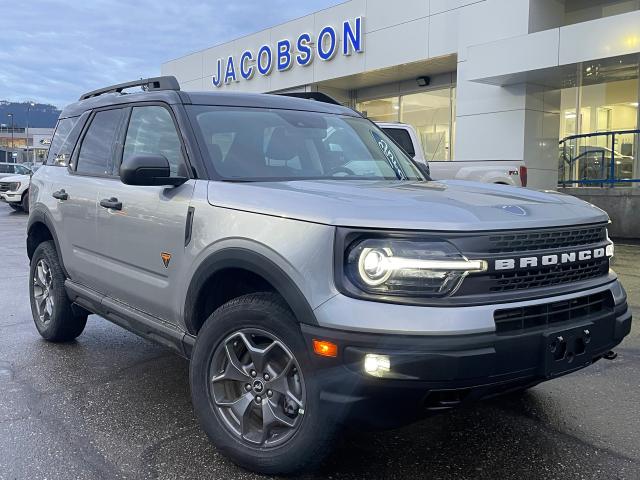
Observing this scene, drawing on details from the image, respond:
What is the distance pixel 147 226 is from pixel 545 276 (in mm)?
2198

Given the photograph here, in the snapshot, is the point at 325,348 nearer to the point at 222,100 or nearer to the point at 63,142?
the point at 222,100

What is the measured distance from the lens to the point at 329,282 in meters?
2.48

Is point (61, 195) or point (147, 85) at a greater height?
point (147, 85)

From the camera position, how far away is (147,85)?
4309mm

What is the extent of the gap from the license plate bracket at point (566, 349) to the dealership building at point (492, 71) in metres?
11.8

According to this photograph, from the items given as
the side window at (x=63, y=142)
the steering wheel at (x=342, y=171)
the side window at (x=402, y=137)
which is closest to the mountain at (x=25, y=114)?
the side window at (x=402, y=137)

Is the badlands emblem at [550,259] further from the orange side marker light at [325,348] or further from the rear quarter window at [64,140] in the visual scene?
the rear quarter window at [64,140]

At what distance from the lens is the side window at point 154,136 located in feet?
11.8

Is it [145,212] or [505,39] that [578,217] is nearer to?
[145,212]

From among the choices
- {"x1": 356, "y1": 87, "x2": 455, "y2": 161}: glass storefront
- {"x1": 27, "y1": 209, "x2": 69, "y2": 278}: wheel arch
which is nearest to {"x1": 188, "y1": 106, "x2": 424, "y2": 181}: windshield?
{"x1": 27, "y1": 209, "x2": 69, "y2": 278}: wheel arch

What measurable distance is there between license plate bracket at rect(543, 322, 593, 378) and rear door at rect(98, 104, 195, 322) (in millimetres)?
1883

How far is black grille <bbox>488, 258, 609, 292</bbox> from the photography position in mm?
2531

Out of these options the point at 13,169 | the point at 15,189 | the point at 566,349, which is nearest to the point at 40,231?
the point at 566,349

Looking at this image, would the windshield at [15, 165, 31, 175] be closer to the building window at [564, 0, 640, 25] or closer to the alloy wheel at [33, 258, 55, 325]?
the building window at [564, 0, 640, 25]
